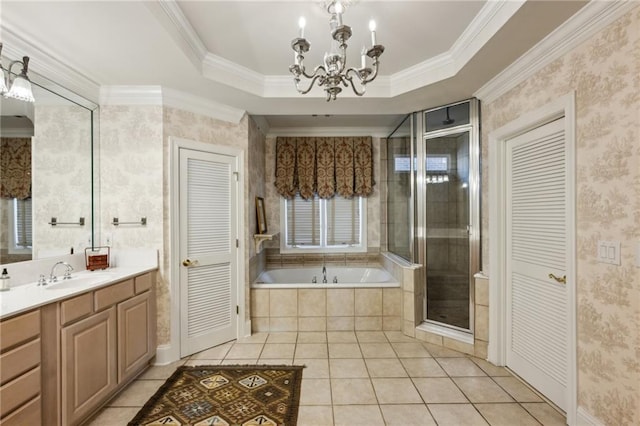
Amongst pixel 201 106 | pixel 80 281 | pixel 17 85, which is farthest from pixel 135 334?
pixel 201 106

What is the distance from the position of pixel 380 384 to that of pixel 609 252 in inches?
69.0

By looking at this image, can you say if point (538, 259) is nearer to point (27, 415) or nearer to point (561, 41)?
point (561, 41)

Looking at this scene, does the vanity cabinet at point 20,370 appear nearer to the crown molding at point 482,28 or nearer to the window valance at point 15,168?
the window valance at point 15,168

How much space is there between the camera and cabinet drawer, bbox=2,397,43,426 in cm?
135

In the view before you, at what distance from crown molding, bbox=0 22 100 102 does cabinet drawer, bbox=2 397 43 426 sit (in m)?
2.12

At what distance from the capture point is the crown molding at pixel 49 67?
6.03ft

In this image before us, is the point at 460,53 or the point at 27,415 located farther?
the point at 460,53

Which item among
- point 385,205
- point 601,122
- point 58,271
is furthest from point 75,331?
point 385,205

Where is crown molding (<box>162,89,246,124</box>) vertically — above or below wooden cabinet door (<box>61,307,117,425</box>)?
above

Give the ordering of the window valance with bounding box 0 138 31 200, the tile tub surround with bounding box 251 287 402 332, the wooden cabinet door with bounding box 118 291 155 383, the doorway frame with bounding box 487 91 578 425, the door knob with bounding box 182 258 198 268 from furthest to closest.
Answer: the tile tub surround with bounding box 251 287 402 332 < the door knob with bounding box 182 258 198 268 < the doorway frame with bounding box 487 91 578 425 < the wooden cabinet door with bounding box 118 291 155 383 < the window valance with bounding box 0 138 31 200

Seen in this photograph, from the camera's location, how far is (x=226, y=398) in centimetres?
212

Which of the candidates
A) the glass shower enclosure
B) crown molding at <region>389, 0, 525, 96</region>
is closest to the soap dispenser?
crown molding at <region>389, 0, 525, 96</region>

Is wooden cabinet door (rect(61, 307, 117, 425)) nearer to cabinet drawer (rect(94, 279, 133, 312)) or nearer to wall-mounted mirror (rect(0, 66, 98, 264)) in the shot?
cabinet drawer (rect(94, 279, 133, 312))

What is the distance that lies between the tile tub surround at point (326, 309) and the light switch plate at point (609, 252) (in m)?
1.96
